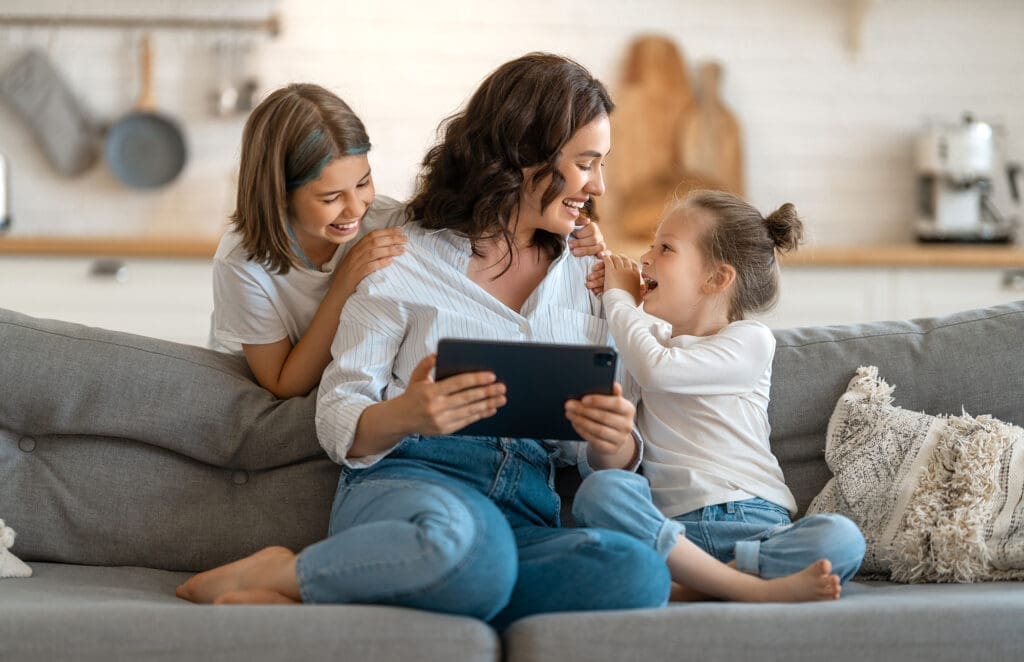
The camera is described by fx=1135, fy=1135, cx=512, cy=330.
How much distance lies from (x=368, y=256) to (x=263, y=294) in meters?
0.24

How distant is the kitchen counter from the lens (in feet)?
12.5

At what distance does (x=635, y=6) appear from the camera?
4.36 m

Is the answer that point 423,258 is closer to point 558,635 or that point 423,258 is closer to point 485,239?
point 485,239

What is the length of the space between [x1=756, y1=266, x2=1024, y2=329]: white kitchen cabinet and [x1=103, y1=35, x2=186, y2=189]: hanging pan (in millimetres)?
2238

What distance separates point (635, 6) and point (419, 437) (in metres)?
2.99

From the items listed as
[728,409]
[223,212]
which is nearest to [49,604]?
[728,409]

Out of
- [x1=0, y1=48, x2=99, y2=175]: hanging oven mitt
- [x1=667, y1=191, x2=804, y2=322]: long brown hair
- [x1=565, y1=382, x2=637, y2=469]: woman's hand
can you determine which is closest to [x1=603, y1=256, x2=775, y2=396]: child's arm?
[x1=667, y1=191, x2=804, y2=322]: long brown hair

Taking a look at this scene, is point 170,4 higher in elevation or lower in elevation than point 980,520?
higher

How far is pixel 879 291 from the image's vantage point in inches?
153

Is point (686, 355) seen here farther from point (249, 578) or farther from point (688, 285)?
point (249, 578)

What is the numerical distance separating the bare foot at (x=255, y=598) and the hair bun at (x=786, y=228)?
1062mm

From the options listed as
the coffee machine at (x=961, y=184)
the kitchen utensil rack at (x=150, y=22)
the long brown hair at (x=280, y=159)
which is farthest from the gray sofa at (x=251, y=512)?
the kitchen utensil rack at (x=150, y=22)

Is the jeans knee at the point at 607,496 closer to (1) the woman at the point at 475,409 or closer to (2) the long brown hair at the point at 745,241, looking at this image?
(1) the woman at the point at 475,409

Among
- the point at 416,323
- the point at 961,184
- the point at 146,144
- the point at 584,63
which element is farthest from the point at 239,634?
the point at 961,184
